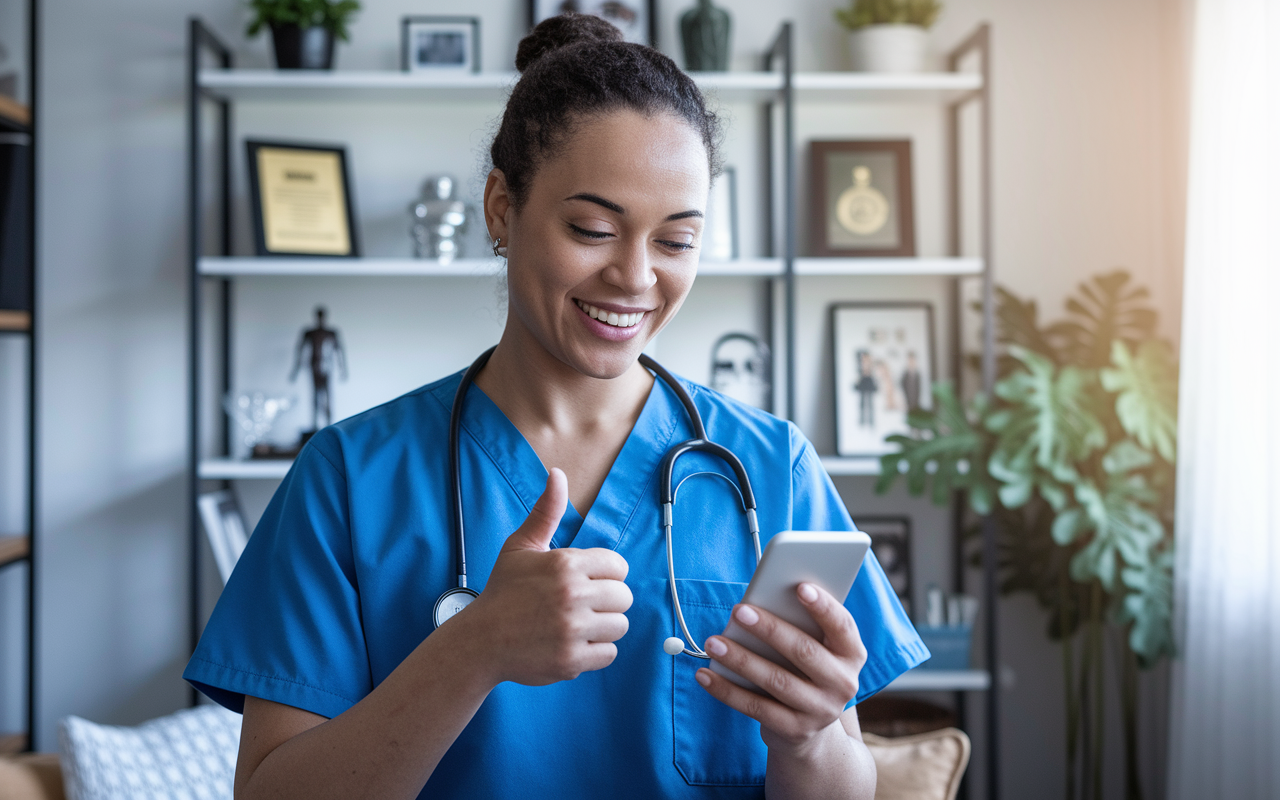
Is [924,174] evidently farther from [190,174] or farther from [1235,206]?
[190,174]

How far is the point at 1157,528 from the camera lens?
200cm

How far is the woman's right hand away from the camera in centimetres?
67

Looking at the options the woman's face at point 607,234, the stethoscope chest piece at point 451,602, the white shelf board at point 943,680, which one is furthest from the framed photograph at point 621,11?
the stethoscope chest piece at point 451,602

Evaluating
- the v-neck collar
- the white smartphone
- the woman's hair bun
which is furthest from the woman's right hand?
the woman's hair bun

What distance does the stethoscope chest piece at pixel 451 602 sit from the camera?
82 cm

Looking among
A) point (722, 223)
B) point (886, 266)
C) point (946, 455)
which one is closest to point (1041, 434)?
point (946, 455)

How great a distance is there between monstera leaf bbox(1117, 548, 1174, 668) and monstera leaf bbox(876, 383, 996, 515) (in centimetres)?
33

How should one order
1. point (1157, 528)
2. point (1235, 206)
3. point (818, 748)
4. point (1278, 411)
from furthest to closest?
point (1157, 528), point (1235, 206), point (1278, 411), point (818, 748)

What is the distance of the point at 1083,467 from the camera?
7.23 feet

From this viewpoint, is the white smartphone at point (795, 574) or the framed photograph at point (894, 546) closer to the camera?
the white smartphone at point (795, 574)

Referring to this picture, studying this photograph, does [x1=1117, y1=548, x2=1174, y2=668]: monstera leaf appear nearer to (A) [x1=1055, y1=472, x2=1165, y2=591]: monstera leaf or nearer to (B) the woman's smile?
(A) [x1=1055, y1=472, x2=1165, y2=591]: monstera leaf

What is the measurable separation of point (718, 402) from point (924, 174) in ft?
5.67

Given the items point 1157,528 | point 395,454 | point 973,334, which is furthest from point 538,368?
point 973,334

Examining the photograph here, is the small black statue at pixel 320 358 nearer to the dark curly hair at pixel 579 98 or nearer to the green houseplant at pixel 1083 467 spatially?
the green houseplant at pixel 1083 467
